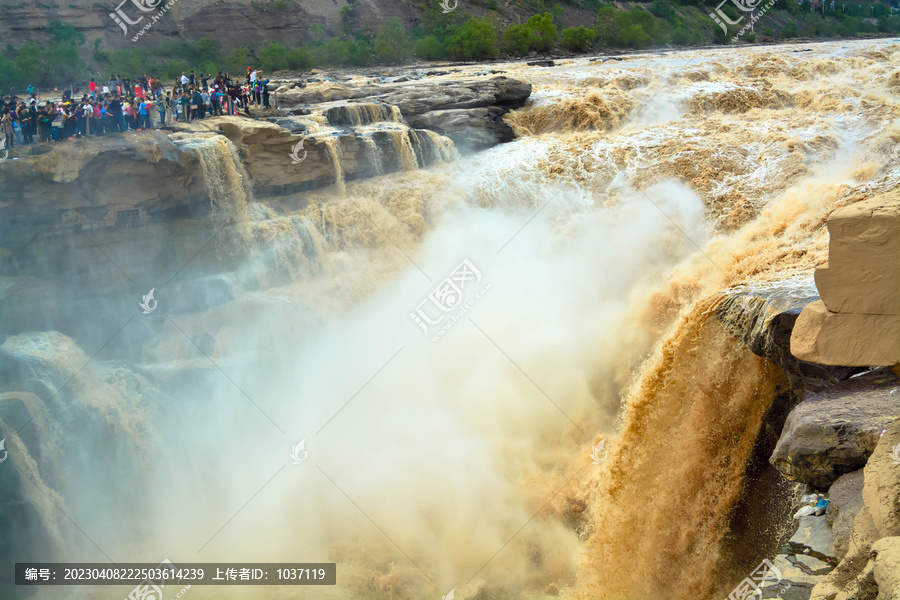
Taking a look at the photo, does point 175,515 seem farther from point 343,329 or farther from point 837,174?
point 837,174

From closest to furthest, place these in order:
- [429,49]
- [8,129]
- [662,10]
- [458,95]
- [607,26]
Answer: [8,129] → [458,95] → [429,49] → [607,26] → [662,10]

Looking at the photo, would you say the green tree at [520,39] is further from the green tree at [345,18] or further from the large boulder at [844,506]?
the large boulder at [844,506]

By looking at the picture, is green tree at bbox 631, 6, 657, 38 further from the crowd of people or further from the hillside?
the crowd of people

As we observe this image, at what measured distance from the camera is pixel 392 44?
3409cm

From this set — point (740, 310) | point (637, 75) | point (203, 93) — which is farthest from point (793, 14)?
point (740, 310)

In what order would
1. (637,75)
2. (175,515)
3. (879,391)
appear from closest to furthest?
(879,391) → (175,515) → (637,75)

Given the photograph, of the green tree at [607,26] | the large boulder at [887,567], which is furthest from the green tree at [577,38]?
the large boulder at [887,567]

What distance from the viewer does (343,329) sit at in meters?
12.8

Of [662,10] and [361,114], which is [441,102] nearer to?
[361,114]

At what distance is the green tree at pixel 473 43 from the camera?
33.2 metres

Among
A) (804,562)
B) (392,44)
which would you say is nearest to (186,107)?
(804,562)

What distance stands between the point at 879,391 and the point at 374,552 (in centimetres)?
637

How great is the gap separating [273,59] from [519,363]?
85.3ft

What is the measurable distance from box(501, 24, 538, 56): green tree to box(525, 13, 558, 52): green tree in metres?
0.50
